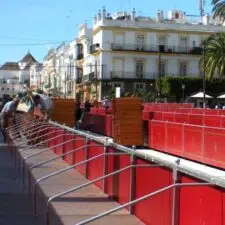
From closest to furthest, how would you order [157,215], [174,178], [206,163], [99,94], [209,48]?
1. [174,178]
2. [157,215]
3. [206,163]
4. [209,48]
5. [99,94]

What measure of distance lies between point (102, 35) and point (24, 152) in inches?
3450

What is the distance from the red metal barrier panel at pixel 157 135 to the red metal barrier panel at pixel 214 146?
4.94 m

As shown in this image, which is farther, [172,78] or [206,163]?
[172,78]

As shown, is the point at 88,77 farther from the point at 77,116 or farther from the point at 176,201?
the point at 176,201

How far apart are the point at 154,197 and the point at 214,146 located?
9.47 meters

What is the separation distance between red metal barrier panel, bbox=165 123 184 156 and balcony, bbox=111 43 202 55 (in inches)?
3136

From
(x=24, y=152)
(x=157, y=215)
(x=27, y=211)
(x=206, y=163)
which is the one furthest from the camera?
(x=206, y=163)

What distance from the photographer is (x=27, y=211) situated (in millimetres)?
10805

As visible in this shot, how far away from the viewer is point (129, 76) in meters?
102

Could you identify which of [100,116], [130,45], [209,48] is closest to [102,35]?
[130,45]

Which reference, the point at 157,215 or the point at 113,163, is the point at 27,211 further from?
the point at 157,215

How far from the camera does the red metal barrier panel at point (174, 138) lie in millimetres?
21172

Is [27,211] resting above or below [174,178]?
below

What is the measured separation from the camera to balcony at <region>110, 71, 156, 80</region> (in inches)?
3952
